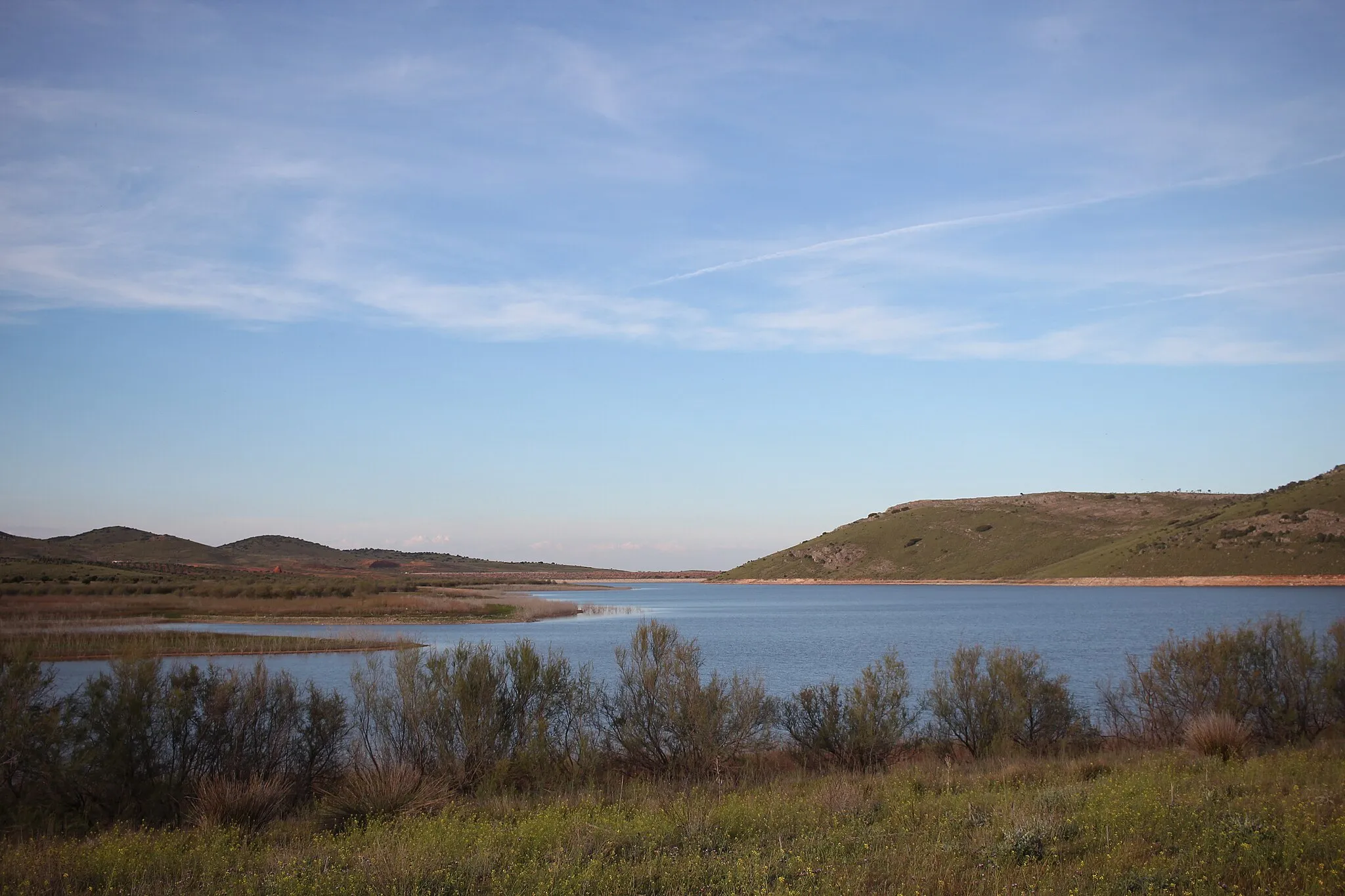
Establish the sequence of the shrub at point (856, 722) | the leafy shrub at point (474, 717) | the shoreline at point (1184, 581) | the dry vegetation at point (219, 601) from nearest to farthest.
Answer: the leafy shrub at point (474, 717)
the shrub at point (856, 722)
the dry vegetation at point (219, 601)
the shoreline at point (1184, 581)

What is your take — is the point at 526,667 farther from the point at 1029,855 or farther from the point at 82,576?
the point at 82,576

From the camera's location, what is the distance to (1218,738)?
15.6m

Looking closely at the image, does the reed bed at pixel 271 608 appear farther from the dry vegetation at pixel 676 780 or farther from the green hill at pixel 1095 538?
the green hill at pixel 1095 538

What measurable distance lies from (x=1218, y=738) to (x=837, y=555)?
6666 inches

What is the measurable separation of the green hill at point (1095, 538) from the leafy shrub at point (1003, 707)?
9309 centimetres

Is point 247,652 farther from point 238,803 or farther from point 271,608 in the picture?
point 271,608

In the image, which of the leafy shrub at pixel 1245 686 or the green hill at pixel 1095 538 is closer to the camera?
the leafy shrub at pixel 1245 686

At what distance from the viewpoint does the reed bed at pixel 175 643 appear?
35.7 m

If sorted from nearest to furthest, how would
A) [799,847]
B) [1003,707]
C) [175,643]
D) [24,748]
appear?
[799,847], [24,748], [1003,707], [175,643]

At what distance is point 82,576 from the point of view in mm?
81312

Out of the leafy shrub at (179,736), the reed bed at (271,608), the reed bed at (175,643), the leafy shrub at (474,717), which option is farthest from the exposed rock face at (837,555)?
the leafy shrub at (179,736)

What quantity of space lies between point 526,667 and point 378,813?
4.91 meters

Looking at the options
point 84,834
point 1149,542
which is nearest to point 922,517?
point 1149,542

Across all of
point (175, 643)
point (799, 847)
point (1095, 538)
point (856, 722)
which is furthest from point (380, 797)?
point (1095, 538)
